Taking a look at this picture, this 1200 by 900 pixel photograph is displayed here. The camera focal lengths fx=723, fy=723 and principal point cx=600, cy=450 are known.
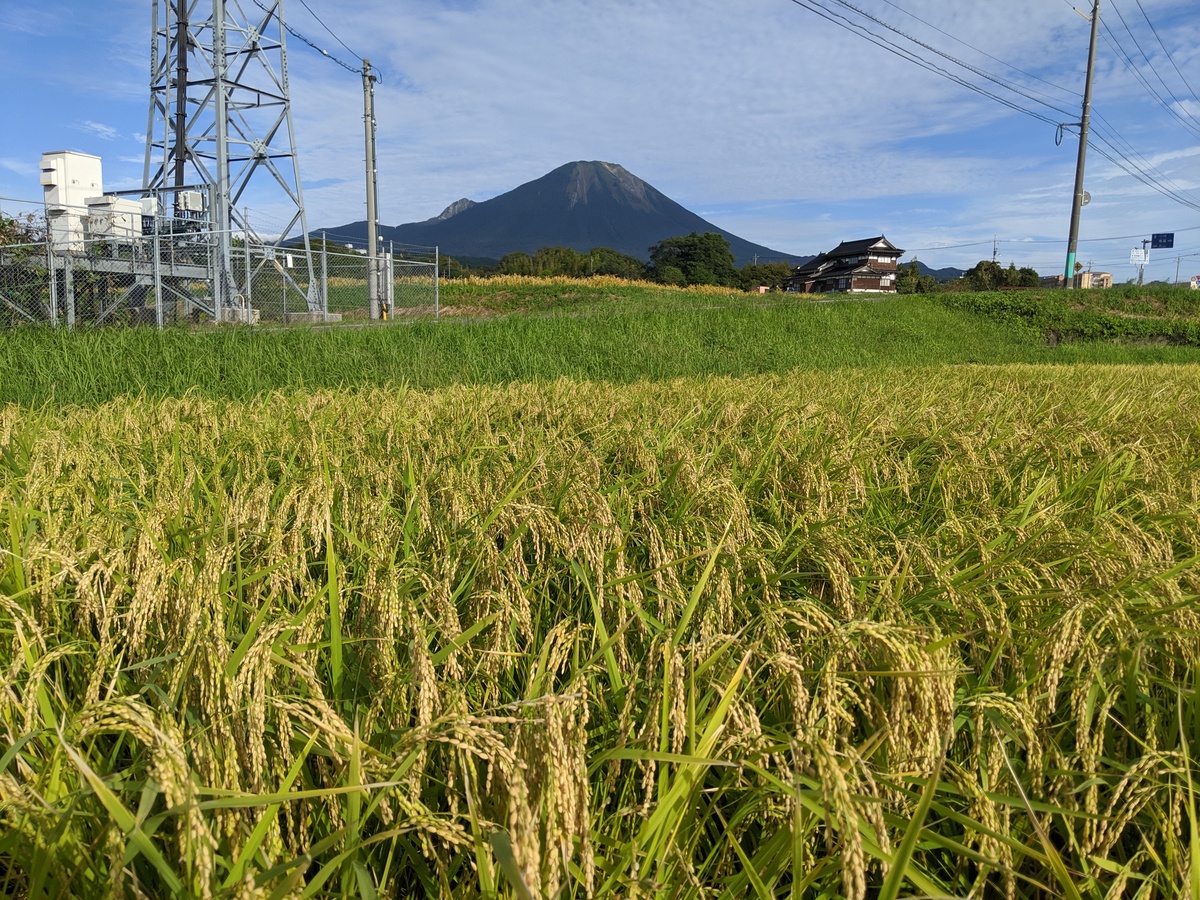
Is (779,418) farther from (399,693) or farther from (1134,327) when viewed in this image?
(1134,327)

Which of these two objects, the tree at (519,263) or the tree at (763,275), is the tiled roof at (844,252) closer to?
the tree at (763,275)

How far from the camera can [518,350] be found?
9.40 metres

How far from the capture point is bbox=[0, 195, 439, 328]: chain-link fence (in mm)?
10234

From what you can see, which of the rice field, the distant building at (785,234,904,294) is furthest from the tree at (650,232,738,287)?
the rice field

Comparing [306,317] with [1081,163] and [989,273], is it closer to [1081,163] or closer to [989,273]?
[1081,163]

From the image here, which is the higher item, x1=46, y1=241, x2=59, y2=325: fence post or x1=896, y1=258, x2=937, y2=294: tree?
x1=896, y1=258, x2=937, y2=294: tree

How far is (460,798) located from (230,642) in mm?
570

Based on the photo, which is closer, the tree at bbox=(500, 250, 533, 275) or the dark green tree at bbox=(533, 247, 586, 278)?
the tree at bbox=(500, 250, 533, 275)

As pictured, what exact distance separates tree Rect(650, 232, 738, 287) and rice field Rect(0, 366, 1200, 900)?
3076 inches

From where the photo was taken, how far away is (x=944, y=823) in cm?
127

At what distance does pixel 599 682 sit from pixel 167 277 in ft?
50.4

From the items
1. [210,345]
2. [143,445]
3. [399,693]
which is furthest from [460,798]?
[210,345]

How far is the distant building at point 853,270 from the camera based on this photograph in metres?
75.1

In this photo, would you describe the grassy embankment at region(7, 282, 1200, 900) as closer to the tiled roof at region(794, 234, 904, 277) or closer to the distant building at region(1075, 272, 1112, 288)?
the distant building at region(1075, 272, 1112, 288)
